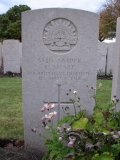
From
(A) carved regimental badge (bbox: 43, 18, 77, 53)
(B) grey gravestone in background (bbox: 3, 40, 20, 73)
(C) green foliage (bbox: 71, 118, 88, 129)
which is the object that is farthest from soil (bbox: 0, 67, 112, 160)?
(B) grey gravestone in background (bbox: 3, 40, 20, 73)

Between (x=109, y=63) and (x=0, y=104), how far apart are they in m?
6.22

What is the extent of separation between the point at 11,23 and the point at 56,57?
30.4m

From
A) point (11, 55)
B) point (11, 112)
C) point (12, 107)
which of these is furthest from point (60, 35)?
point (11, 55)

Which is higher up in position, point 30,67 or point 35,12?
point 35,12

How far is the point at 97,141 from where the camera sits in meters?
2.02

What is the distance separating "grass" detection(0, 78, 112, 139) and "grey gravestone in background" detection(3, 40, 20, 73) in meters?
2.15

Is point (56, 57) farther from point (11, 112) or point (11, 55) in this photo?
point (11, 55)

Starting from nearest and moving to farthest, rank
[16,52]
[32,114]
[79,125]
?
[79,125]
[32,114]
[16,52]

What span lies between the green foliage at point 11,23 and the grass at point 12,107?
23.2m

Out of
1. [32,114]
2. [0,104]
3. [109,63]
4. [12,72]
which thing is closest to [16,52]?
[12,72]

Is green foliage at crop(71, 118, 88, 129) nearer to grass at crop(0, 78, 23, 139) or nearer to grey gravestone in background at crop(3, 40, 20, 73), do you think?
grass at crop(0, 78, 23, 139)

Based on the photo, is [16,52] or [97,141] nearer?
[97,141]

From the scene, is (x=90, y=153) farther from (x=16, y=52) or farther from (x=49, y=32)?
(x=16, y=52)

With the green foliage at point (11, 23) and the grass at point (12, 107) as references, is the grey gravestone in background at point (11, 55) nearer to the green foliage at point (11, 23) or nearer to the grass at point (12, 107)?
the grass at point (12, 107)
